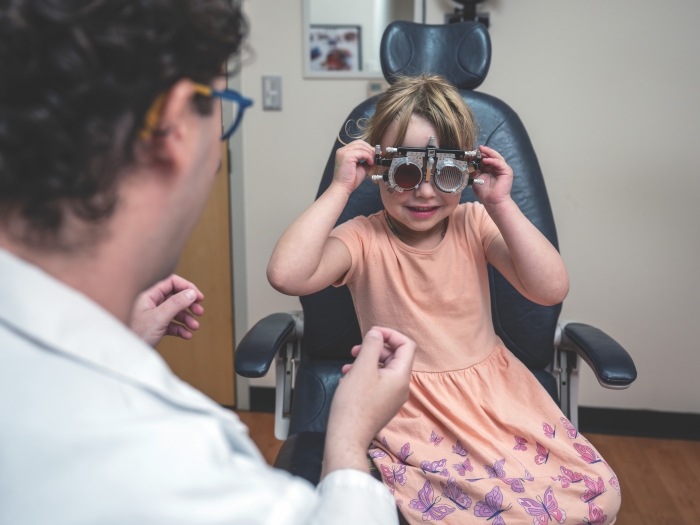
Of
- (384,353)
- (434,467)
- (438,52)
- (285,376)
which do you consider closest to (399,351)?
(384,353)

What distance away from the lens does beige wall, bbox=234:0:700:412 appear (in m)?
2.19

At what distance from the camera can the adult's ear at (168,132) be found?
0.63 m

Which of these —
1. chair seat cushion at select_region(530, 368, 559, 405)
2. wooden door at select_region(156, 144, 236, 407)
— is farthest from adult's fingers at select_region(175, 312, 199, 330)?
wooden door at select_region(156, 144, 236, 407)

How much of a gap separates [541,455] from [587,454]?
0.34 ft

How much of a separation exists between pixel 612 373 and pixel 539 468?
27 centimetres

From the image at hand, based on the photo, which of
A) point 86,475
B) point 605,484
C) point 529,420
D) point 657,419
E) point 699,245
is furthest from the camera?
point 657,419

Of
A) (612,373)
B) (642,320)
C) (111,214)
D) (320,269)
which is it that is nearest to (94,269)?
(111,214)

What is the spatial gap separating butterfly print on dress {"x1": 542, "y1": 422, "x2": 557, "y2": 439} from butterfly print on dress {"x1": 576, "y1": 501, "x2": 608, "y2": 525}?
0.17 meters

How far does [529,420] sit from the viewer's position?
4.33 feet

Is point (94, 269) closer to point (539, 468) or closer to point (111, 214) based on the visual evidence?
point (111, 214)

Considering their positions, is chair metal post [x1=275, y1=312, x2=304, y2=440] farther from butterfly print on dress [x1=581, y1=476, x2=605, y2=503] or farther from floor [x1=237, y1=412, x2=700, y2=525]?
floor [x1=237, y1=412, x2=700, y2=525]

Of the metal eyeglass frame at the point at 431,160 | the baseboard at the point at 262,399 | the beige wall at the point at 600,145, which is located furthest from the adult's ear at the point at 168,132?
the baseboard at the point at 262,399

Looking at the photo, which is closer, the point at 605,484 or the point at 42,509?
the point at 42,509

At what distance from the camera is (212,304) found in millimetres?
2660
